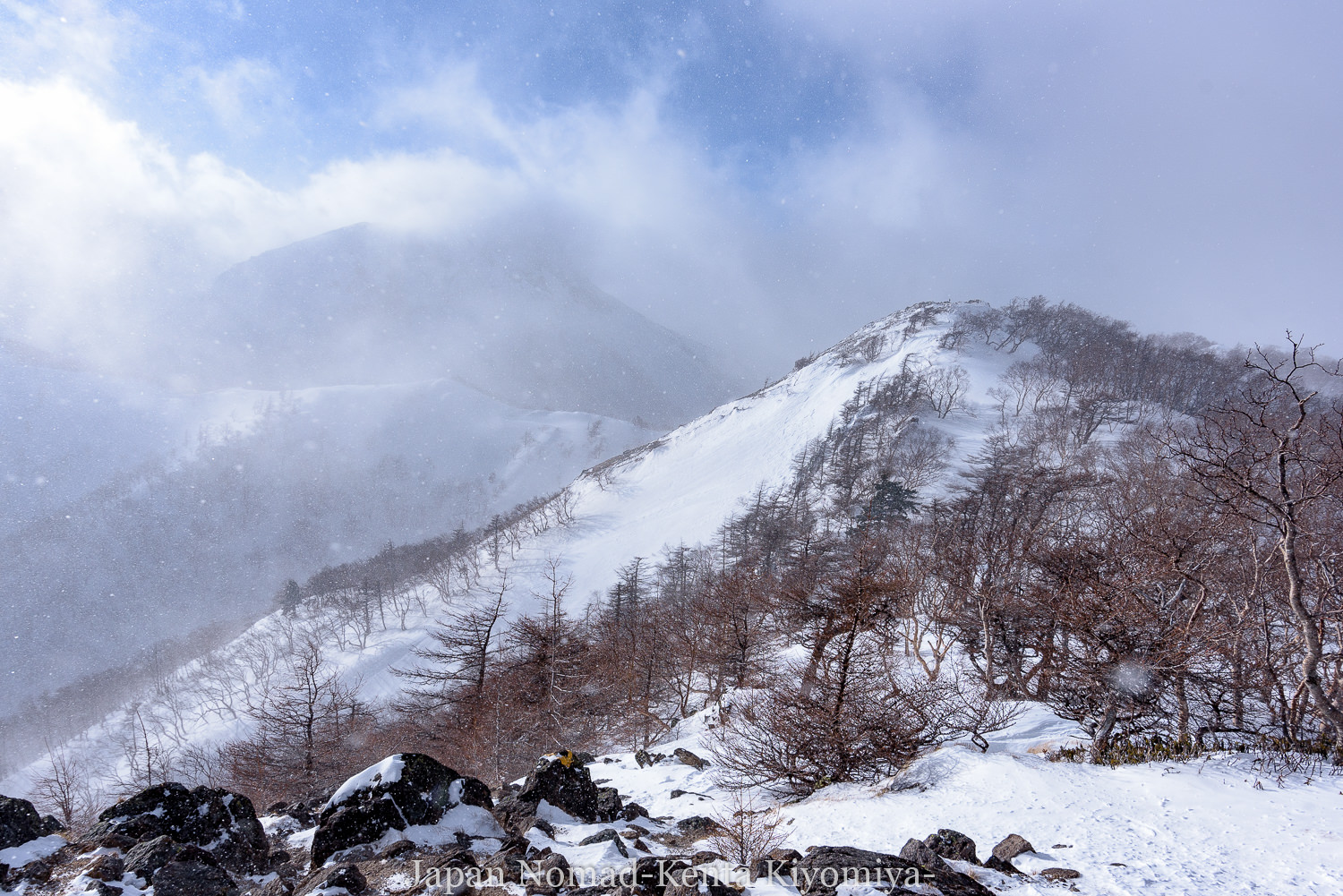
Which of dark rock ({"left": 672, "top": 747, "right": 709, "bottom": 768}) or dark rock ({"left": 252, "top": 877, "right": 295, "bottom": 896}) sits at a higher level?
dark rock ({"left": 252, "top": 877, "right": 295, "bottom": 896})

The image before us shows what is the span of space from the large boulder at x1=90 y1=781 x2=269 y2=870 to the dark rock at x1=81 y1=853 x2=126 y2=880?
0.81 metres

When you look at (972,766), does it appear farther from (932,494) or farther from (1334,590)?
(932,494)

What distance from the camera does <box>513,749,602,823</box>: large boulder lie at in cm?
912

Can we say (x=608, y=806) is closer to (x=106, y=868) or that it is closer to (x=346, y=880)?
(x=346, y=880)

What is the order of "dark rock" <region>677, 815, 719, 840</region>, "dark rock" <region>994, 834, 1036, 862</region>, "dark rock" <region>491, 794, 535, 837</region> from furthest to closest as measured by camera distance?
"dark rock" <region>677, 815, 719, 840</region> → "dark rock" <region>491, 794, 535, 837</region> → "dark rock" <region>994, 834, 1036, 862</region>

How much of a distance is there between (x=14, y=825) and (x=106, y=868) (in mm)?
2345

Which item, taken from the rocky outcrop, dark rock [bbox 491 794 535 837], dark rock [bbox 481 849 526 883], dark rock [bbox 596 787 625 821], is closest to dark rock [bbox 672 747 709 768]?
dark rock [bbox 596 787 625 821]

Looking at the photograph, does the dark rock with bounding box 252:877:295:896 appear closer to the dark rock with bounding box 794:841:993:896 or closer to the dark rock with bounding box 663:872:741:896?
the dark rock with bounding box 663:872:741:896

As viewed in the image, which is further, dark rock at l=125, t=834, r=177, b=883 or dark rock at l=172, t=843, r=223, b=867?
dark rock at l=172, t=843, r=223, b=867

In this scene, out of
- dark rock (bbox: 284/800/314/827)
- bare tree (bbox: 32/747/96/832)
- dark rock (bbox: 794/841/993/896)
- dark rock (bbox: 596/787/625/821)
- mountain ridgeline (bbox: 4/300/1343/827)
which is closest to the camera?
dark rock (bbox: 794/841/993/896)

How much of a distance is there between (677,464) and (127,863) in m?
80.2

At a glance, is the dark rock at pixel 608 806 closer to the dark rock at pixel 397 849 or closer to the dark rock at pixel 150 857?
the dark rock at pixel 397 849

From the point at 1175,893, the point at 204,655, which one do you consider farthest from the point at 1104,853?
the point at 204,655

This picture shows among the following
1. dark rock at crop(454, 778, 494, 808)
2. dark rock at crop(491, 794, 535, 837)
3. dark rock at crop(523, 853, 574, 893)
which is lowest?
dark rock at crop(491, 794, 535, 837)
